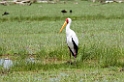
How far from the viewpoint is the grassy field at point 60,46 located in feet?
33.3

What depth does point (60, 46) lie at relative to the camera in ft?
43.9

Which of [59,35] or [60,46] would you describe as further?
[59,35]

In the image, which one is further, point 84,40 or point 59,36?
point 59,36

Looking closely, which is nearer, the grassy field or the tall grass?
the grassy field

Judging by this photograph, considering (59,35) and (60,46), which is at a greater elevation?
(60,46)

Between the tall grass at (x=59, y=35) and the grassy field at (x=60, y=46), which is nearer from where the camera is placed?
the grassy field at (x=60, y=46)

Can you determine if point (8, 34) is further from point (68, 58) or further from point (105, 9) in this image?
point (105, 9)

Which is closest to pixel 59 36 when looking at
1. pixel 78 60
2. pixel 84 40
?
pixel 84 40

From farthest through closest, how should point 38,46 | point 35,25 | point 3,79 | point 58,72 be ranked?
point 35,25 → point 38,46 → point 58,72 → point 3,79

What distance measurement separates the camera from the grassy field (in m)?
10.2

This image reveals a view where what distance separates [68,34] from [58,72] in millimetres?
1946

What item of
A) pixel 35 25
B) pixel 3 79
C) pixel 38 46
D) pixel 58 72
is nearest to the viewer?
pixel 3 79

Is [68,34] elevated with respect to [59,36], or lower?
elevated

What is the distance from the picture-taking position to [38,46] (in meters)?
14.5
